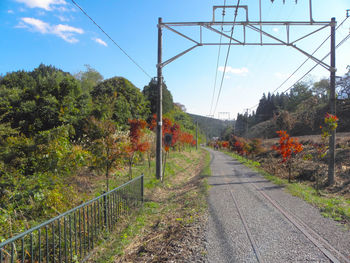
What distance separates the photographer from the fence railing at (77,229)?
13.1 feet

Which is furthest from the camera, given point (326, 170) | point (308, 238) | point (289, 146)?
point (289, 146)

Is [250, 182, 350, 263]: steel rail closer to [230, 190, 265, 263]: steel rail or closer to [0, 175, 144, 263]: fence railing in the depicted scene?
[230, 190, 265, 263]: steel rail

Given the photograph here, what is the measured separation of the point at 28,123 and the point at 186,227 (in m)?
12.8

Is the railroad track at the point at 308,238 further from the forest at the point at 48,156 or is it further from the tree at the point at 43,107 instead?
the tree at the point at 43,107

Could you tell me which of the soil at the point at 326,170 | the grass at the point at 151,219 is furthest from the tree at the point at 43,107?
the soil at the point at 326,170

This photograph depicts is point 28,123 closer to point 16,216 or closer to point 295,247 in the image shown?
point 16,216

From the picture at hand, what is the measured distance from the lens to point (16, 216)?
5.22 metres

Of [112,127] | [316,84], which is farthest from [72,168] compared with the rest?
[316,84]

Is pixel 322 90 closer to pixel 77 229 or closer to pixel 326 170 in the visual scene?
pixel 326 170

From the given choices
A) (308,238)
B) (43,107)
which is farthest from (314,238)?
(43,107)

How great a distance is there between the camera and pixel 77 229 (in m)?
5.30

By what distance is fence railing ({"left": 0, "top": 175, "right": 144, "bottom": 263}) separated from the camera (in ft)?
13.1

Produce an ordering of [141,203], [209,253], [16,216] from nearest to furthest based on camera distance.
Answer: [209,253], [16,216], [141,203]

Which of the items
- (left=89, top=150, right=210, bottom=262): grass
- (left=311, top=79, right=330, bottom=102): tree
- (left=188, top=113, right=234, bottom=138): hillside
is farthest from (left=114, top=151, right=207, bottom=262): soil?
(left=188, top=113, right=234, bottom=138): hillside
